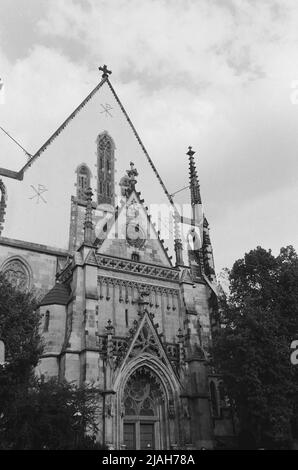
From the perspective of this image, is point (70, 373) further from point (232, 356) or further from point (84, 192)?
point (84, 192)

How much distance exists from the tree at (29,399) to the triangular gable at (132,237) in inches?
332

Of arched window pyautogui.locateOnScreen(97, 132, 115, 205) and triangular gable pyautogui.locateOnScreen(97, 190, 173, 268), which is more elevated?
arched window pyautogui.locateOnScreen(97, 132, 115, 205)

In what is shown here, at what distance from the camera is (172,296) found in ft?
87.4

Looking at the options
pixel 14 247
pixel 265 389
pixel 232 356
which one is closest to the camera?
pixel 265 389

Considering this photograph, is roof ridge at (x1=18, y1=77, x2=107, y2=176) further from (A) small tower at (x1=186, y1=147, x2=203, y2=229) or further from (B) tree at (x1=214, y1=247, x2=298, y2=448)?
(B) tree at (x1=214, y1=247, x2=298, y2=448)

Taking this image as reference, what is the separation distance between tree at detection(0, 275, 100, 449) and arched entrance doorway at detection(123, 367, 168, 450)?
3.52 meters

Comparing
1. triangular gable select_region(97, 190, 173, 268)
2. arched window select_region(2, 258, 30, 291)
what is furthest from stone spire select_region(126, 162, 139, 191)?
arched window select_region(2, 258, 30, 291)

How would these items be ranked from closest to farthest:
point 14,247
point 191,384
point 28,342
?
point 28,342 < point 191,384 < point 14,247

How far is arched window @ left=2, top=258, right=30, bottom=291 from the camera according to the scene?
2497 centimetres

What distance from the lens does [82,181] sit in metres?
30.4

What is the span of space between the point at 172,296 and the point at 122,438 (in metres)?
8.50
